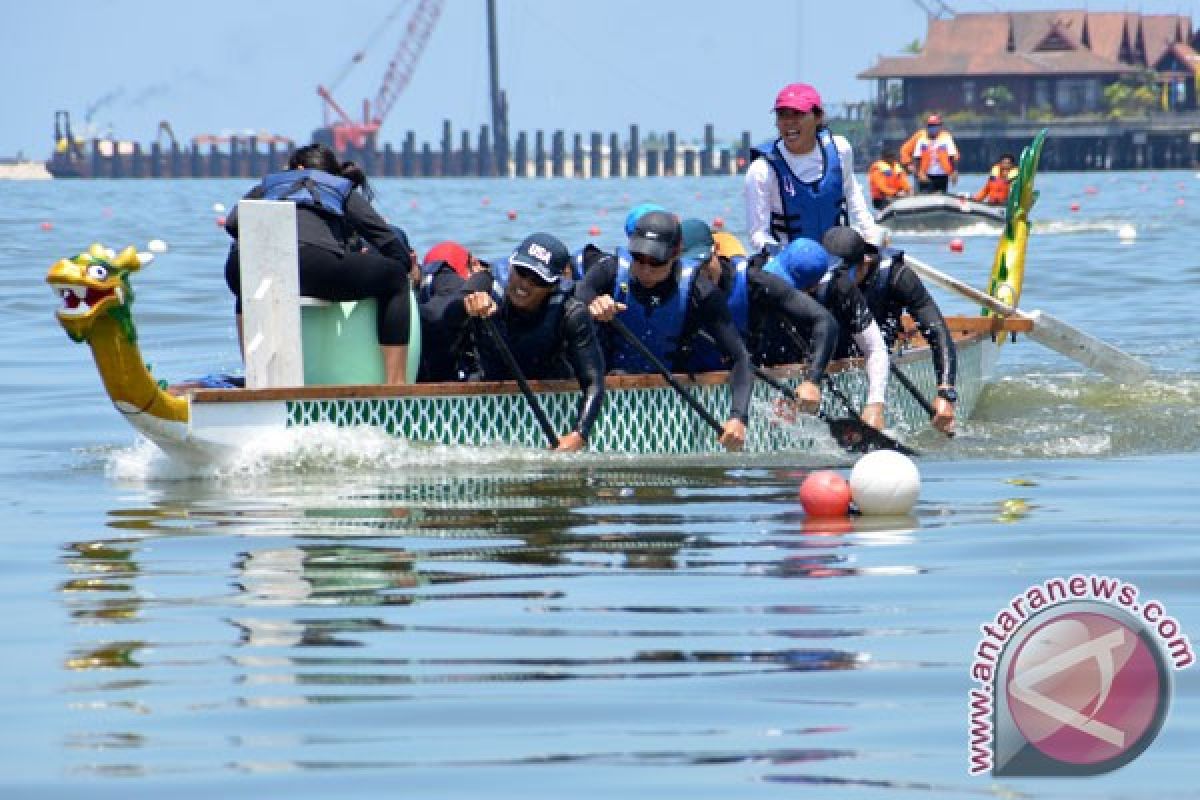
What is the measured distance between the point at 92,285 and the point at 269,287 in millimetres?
929

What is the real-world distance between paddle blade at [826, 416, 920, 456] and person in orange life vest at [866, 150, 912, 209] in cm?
2812

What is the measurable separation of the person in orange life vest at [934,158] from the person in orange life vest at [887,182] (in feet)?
1.63

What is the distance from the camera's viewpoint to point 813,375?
12914 mm

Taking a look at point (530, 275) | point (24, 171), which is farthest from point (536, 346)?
point (24, 171)

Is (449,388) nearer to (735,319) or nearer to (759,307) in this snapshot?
(735,319)

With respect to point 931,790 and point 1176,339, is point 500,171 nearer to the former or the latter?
point 1176,339

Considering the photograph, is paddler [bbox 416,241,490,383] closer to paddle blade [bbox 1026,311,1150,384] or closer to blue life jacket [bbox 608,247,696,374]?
blue life jacket [bbox 608,247,696,374]

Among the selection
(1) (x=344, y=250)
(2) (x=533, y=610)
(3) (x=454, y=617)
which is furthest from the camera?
(1) (x=344, y=250)

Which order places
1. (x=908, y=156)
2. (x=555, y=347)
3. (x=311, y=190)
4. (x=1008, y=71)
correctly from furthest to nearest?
(x=1008, y=71) → (x=908, y=156) → (x=555, y=347) → (x=311, y=190)

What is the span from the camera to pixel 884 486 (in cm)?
1076

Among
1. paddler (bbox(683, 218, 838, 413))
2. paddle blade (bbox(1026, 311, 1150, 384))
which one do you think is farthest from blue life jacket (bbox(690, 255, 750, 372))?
paddle blade (bbox(1026, 311, 1150, 384))

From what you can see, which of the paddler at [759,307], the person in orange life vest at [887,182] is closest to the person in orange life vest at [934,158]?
the person in orange life vest at [887,182]

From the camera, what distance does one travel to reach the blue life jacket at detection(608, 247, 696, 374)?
12.6 meters

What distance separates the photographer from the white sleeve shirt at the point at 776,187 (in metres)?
14.0
